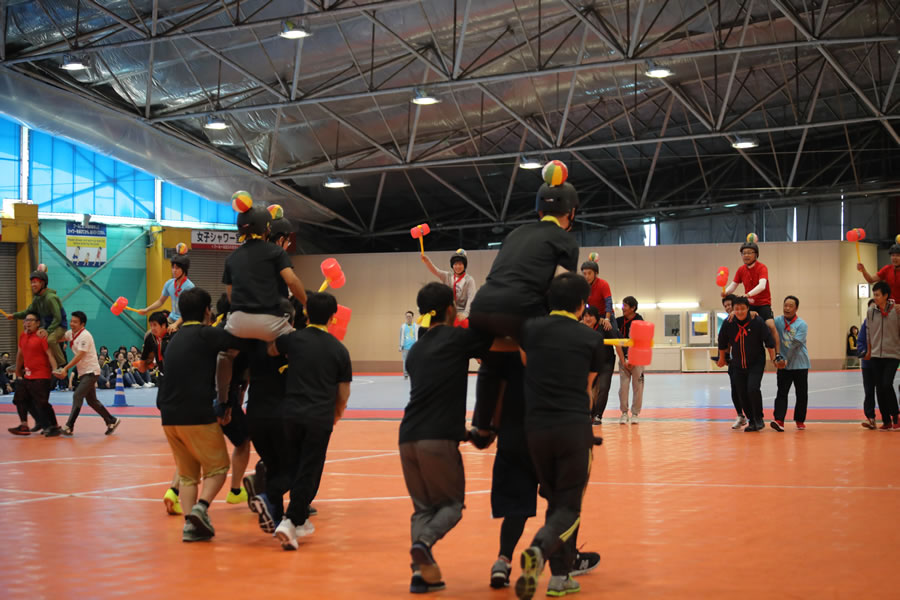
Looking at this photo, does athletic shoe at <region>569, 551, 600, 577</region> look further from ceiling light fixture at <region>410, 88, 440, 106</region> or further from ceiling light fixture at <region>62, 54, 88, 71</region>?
ceiling light fixture at <region>62, 54, 88, 71</region>

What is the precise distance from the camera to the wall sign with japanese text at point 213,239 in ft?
100

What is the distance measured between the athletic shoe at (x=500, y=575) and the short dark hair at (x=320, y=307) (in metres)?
2.04

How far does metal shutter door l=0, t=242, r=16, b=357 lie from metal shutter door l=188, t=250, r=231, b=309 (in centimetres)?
537

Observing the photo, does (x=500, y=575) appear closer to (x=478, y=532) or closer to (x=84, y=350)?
(x=478, y=532)

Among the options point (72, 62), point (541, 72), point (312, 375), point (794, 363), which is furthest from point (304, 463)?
point (72, 62)

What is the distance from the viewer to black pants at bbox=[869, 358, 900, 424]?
39.2ft

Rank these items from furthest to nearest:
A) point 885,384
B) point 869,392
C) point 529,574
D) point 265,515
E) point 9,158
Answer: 1. point 9,158
2. point 869,392
3. point 885,384
4. point 265,515
5. point 529,574

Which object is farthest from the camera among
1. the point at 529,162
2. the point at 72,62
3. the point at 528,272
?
the point at 529,162

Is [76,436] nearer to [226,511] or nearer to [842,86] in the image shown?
[226,511]

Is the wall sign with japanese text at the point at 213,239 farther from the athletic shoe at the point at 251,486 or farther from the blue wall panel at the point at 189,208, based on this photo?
the athletic shoe at the point at 251,486

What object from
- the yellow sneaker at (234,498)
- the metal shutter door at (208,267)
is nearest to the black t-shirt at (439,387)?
the yellow sneaker at (234,498)

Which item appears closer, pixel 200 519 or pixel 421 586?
pixel 421 586

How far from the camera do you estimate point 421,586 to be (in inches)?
185

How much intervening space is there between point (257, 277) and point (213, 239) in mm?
25348
